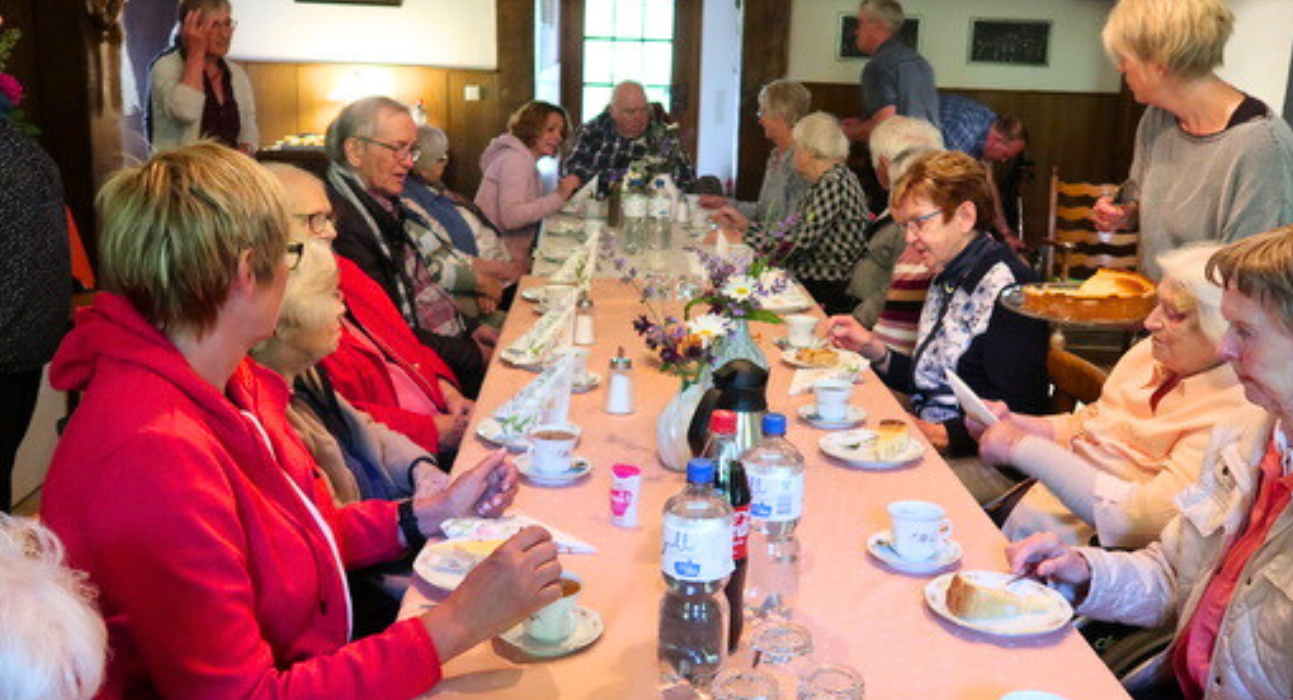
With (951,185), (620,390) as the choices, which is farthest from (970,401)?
(951,185)

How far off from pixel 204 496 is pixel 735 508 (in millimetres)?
596

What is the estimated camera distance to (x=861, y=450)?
88.0 inches

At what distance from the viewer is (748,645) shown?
150 cm

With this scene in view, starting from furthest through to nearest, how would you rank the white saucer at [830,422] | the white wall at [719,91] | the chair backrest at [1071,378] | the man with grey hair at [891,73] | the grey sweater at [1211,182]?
the white wall at [719,91] < the man with grey hair at [891,73] < the grey sweater at [1211,182] < the chair backrest at [1071,378] < the white saucer at [830,422]

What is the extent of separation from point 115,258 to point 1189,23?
2.50 metres

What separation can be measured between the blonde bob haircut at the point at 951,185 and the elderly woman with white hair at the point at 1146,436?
70cm

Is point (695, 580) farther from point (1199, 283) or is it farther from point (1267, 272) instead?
point (1199, 283)

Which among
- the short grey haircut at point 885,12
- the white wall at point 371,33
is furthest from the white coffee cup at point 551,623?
the white wall at point 371,33

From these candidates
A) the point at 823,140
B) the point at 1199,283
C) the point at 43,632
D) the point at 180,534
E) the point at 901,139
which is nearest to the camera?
the point at 43,632

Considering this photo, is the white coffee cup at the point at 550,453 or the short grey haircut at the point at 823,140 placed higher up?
the short grey haircut at the point at 823,140

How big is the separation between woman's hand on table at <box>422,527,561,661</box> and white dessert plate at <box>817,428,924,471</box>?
34.9 inches

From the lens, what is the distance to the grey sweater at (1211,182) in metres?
2.93

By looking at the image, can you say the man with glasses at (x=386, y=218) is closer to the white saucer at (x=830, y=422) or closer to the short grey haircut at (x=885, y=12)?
the white saucer at (x=830, y=422)

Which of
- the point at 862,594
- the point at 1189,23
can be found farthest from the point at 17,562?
the point at 1189,23
